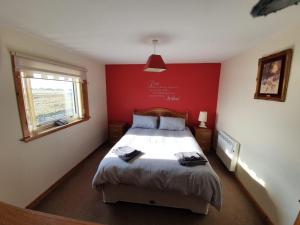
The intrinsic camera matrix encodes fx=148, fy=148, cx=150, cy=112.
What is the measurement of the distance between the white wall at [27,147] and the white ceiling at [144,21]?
20 centimetres

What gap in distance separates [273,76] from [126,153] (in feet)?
6.39

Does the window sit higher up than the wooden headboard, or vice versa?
the window

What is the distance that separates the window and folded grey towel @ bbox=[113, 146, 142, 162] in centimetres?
98

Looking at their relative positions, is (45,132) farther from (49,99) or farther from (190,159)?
(190,159)

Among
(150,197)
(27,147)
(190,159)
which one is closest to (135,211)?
(150,197)

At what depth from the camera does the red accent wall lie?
11.4ft

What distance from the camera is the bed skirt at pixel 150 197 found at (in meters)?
1.73

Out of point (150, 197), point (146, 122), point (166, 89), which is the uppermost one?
point (166, 89)

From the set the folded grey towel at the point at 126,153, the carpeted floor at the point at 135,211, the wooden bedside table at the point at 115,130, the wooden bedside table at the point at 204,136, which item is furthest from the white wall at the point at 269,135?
the wooden bedside table at the point at 115,130

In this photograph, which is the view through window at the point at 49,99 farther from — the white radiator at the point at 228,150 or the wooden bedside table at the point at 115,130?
the white radiator at the point at 228,150

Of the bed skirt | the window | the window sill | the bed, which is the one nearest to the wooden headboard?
the window

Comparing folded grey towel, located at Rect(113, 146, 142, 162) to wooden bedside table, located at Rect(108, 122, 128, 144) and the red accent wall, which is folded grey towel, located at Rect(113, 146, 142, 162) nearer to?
wooden bedside table, located at Rect(108, 122, 128, 144)

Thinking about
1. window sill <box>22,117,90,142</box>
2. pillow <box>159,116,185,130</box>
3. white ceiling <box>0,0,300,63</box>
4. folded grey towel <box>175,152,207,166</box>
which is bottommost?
folded grey towel <box>175,152,207,166</box>

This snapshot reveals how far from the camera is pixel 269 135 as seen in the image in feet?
5.47
